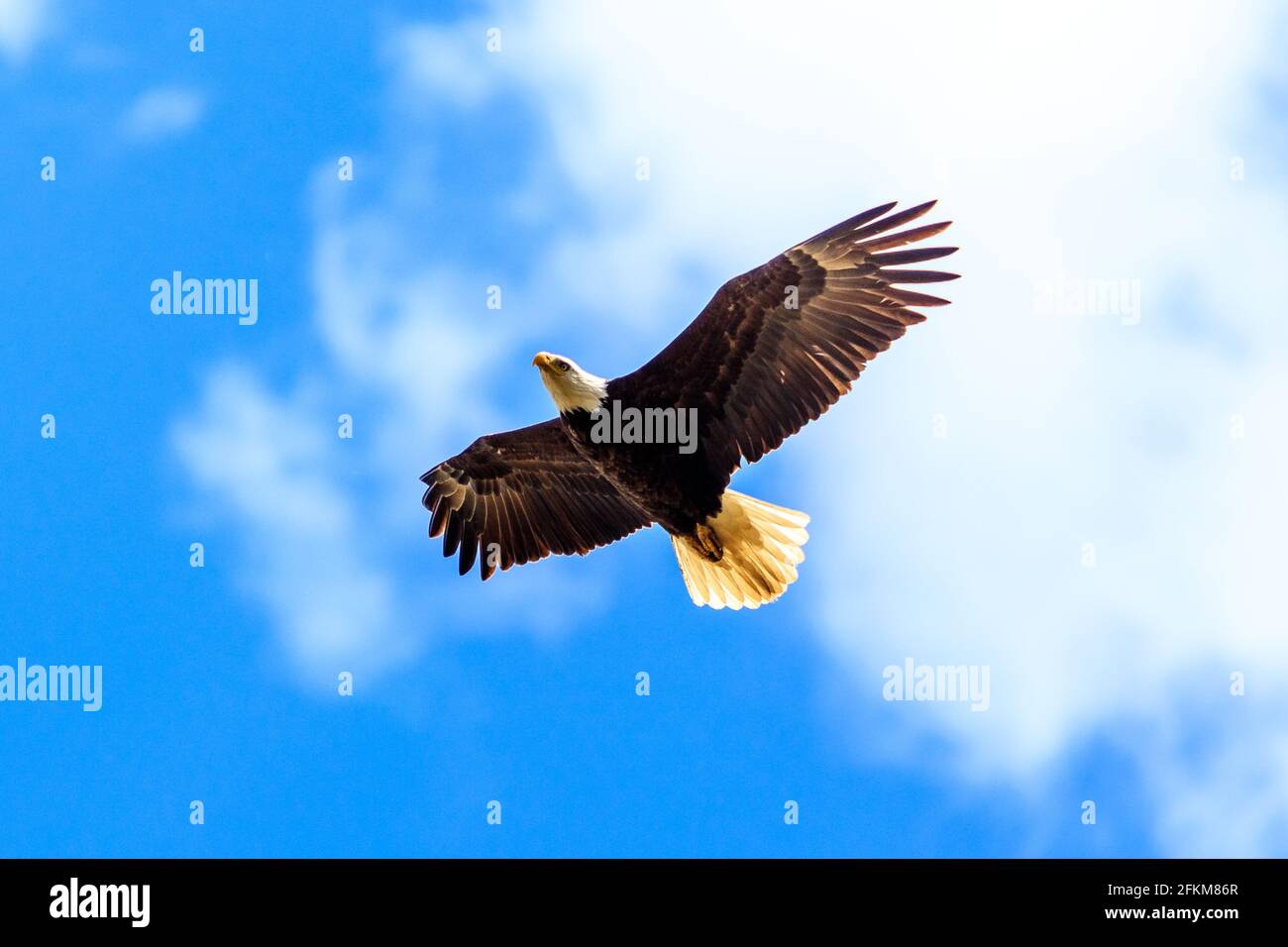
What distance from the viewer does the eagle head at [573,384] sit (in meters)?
11.3

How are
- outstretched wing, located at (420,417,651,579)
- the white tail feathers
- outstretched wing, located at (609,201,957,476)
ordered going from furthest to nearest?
1. outstretched wing, located at (420,417,651,579)
2. the white tail feathers
3. outstretched wing, located at (609,201,957,476)

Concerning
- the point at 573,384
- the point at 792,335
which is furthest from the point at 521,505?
the point at 792,335

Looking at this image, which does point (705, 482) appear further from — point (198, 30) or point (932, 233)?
point (198, 30)

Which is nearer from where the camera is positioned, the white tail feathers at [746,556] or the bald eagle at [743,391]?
the bald eagle at [743,391]

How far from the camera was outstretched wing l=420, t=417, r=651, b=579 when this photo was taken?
1254 centimetres

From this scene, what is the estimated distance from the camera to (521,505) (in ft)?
41.6

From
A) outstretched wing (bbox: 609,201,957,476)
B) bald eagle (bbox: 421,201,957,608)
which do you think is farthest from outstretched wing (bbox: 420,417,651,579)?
outstretched wing (bbox: 609,201,957,476)

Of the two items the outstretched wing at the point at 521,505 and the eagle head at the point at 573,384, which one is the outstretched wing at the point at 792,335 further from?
the outstretched wing at the point at 521,505

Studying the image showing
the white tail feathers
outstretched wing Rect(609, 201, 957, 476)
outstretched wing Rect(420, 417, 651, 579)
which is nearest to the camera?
outstretched wing Rect(609, 201, 957, 476)

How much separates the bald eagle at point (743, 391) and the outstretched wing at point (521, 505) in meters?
0.17

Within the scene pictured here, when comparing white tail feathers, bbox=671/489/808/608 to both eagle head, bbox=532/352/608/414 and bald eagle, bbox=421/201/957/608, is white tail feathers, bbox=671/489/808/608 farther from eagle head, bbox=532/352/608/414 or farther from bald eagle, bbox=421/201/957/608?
eagle head, bbox=532/352/608/414

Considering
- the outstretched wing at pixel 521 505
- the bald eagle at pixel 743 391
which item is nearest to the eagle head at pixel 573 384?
the bald eagle at pixel 743 391

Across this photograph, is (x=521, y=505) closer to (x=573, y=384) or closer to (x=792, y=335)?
(x=573, y=384)
